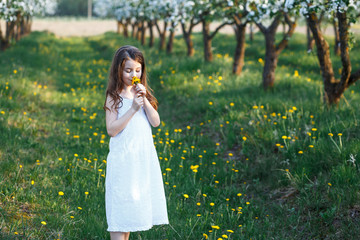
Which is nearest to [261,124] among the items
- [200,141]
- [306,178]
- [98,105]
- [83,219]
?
[200,141]

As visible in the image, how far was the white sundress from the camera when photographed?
2826mm

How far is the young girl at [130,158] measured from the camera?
2.83 meters

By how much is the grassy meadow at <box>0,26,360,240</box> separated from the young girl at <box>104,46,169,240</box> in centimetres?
72

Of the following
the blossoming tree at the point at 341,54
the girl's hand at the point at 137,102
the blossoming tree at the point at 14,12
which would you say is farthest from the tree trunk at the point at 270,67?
the girl's hand at the point at 137,102

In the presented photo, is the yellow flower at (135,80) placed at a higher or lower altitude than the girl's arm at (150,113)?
higher

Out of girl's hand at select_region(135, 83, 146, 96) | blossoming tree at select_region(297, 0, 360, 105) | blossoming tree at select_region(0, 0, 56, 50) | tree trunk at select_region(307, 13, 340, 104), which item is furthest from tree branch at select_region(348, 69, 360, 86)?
blossoming tree at select_region(0, 0, 56, 50)

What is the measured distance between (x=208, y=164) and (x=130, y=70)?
8.98ft

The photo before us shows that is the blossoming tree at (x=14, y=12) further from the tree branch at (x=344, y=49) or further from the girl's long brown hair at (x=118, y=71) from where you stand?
the tree branch at (x=344, y=49)

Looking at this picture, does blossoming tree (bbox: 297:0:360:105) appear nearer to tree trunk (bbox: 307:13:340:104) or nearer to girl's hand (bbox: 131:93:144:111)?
tree trunk (bbox: 307:13:340:104)

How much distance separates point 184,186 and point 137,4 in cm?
1378

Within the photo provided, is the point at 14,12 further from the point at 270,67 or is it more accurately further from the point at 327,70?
the point at 327,70

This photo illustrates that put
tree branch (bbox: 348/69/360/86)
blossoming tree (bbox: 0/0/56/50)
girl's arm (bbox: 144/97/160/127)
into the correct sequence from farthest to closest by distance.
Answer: blossoming tree (bbox: 0/0/56/50) → tree branch (bbox: 348/69/360/86) → girl's arm (bbox: 144/97/160/127)

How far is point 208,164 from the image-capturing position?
5.38m

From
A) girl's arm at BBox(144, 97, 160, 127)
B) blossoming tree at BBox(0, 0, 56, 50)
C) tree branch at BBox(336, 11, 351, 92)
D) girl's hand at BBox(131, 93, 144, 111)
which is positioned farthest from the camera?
blossoming tree at BBox(0, 0, 56, 50)
